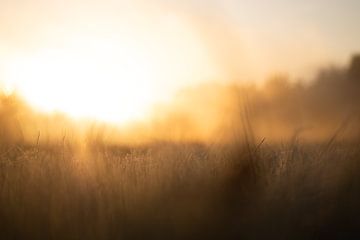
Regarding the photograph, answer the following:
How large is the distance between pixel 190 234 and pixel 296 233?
1.36 metres

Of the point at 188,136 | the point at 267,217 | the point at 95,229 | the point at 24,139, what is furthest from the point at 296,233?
the point at 24,139

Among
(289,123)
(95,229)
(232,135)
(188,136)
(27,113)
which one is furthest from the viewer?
(27,113)

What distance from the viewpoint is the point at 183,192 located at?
303 inches

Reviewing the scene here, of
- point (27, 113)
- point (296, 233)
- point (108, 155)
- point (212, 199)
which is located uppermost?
point (27, 113)

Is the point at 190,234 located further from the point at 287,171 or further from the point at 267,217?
the point at 287,171

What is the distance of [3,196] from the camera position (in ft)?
23.2

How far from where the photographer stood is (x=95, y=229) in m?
6.79

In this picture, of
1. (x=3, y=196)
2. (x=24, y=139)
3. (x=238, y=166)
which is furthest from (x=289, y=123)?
(x=3, y=196)

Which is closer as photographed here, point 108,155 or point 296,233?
point 296,233

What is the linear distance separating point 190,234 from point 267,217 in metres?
1.07

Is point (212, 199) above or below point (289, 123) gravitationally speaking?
below

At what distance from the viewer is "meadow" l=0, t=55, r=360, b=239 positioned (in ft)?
22.8

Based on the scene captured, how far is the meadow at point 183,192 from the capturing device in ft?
22.8

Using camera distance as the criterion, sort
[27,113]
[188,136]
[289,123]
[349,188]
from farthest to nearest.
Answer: [27,113], [289,123], [188,136], [349,188]
